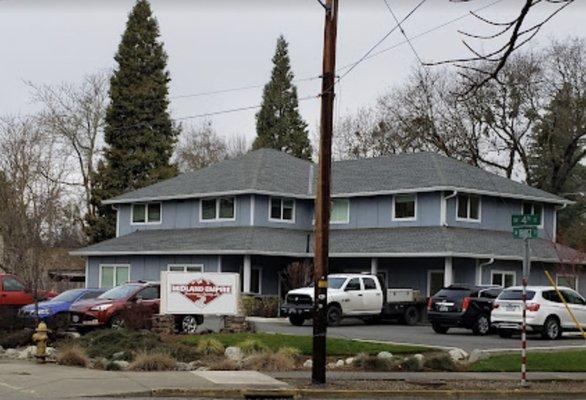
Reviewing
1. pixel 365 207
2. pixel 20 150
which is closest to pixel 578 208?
pixel 365 207

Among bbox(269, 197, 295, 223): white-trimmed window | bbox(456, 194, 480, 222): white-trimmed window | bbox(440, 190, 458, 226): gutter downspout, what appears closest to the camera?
bbox(440, 190, 458, 226): gutter downspout

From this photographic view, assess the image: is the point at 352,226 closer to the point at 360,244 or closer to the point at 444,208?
the point at 360,244

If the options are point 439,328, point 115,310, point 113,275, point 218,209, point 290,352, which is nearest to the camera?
point 290,352

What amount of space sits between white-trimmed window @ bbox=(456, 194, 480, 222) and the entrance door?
263cm

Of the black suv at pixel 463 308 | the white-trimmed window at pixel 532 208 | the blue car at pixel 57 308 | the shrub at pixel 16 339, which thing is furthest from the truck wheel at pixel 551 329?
the shrub at pixel 16 339

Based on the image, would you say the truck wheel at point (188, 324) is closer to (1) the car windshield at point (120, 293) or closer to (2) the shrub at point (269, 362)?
(1) the car windshield at point (120, 293)

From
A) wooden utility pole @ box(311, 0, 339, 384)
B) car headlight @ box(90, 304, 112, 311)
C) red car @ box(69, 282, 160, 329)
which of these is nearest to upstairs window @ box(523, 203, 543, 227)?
red car @ box(69, 282, 160, 329)

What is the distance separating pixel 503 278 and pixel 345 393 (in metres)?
24.4

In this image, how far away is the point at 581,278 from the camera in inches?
1644

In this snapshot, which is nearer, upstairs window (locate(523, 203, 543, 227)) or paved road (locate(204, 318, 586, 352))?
paved road (locate(204, 318, 586, 352))

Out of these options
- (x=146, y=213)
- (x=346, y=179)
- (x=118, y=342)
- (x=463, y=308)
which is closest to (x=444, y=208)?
(x=346, y=179)

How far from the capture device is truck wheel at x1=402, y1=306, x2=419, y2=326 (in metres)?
35.2

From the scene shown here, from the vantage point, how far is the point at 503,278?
3894cm

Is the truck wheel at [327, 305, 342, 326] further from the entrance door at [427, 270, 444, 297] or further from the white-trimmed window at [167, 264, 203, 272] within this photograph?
the white-trimmed window at [167, 264, 203, 272]
